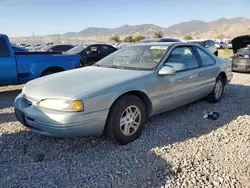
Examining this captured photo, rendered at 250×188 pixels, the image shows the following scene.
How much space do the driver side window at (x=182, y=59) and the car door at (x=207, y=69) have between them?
0.21m

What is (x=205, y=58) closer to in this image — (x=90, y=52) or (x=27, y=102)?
(x=27, y=102)

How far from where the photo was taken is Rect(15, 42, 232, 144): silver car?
325 centimetres

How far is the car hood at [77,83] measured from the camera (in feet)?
11.1

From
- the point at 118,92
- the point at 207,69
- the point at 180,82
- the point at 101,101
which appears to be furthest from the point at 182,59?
the point at 101,101

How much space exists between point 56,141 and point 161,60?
2.13 meters

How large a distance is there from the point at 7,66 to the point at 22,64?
38 cm

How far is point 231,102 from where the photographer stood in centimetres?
598

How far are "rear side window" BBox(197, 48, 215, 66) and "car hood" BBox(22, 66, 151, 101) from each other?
180cm

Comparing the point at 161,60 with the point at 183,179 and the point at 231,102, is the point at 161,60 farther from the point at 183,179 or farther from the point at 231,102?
the point at 231,102

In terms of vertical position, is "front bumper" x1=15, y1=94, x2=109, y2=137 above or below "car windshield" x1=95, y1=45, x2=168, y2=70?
below

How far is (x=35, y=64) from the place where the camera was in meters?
7.03

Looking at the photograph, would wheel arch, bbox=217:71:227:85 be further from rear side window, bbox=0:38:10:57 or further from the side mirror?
rear side window, bbox=0:38:10:57

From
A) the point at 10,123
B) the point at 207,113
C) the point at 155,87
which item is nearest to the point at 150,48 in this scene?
the point at 155,87

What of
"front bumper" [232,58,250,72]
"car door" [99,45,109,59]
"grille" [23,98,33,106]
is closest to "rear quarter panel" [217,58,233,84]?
"grille" [23,98,33,106]
